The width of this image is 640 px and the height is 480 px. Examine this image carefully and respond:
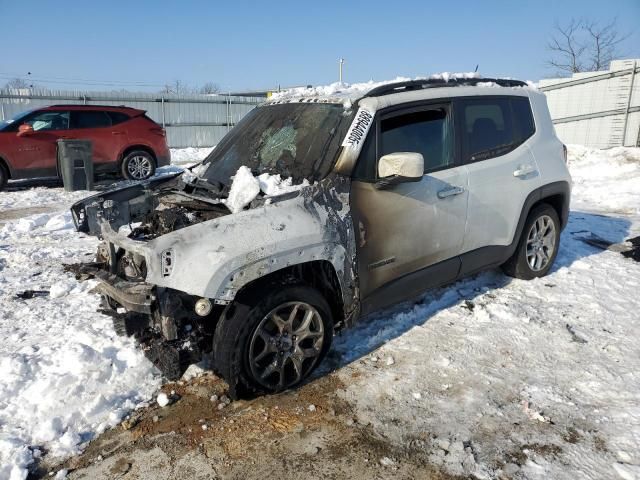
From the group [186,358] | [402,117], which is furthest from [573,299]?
[186,358]

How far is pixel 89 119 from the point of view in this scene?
11688mm

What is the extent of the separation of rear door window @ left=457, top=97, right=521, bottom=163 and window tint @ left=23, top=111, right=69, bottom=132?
10.1 meters

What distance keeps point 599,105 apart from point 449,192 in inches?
562

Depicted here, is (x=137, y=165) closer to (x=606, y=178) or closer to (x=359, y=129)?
(x=359, y=129)

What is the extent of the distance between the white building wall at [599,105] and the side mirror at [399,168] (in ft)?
46.8

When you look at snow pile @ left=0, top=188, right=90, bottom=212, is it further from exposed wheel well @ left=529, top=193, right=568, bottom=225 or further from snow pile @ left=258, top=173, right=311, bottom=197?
exposed wheel well @ left=529, top=193, right=568, bottom=225

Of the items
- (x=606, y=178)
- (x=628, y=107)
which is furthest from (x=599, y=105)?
(x=606, y=178)

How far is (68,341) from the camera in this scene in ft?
12.7

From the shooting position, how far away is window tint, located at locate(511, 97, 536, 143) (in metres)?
4.78

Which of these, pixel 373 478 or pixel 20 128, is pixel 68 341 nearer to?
pixel 373 478

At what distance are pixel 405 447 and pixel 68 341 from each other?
2.67 metres

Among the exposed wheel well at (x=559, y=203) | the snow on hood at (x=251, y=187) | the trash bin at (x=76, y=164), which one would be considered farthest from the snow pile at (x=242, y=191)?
the trash bin at (x=76, y=164)

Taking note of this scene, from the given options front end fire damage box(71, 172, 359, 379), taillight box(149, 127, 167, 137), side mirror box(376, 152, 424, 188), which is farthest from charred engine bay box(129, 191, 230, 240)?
taillight box(149, 127, 167, 137)

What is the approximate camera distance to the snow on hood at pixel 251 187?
334cm
